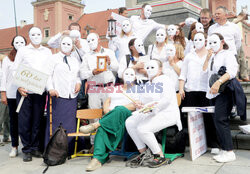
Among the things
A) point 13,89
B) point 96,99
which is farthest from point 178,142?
point 13,89

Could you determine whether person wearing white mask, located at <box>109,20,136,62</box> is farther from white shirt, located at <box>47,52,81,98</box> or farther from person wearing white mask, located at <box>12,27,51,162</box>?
person wearing white mask, located at <box>12,27,51,162</box>

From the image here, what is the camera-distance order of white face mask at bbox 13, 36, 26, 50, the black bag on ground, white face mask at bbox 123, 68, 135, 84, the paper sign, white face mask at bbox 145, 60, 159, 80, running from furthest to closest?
white face mask at bbox 13, 36, 26, 50 < the paper sign < white face mask at bbox 123, 68, 135, 84 < the black bag on ground < white face mask at bbox 145, 60, 159, 80

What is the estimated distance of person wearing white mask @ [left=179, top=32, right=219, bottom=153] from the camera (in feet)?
15.6

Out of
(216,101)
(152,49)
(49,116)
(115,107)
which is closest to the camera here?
(216,101)

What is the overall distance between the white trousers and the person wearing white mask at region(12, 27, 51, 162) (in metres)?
1.73

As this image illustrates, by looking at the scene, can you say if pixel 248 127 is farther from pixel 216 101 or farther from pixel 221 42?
pixel 221 42

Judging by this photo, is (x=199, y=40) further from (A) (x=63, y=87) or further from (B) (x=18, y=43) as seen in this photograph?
(B) (x=18, y=43)

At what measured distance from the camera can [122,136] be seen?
15.6 ft

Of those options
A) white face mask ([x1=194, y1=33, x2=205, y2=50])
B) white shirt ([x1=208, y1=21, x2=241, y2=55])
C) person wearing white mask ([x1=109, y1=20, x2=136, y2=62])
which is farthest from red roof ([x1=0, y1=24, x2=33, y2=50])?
white face mask ([x1=194, y1=33, x2=205, y2=50])

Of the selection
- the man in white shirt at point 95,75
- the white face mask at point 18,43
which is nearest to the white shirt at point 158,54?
the man in white shirt at point 95,75

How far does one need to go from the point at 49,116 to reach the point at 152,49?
216 centimetres

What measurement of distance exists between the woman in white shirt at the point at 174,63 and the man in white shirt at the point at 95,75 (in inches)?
36.1

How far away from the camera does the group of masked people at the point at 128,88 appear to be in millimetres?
4348

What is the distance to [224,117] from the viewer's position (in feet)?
14.2
